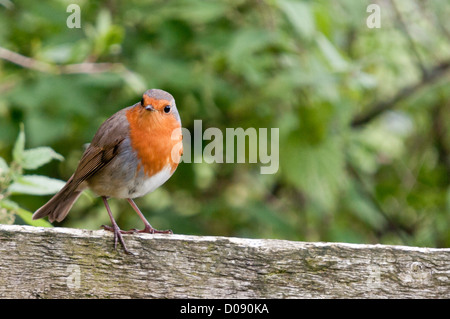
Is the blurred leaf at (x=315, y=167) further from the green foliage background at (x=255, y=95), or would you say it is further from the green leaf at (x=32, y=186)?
the green leaf at (x=32, y=186)

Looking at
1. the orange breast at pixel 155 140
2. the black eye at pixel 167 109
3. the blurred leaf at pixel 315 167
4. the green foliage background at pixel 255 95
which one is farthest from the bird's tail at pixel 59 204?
the blurred leaf at pixel 315 167

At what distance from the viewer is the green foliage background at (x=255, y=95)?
Answer: 3.85 m

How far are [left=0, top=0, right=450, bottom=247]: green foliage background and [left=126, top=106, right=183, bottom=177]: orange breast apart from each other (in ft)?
2.79

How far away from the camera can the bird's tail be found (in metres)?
2.77

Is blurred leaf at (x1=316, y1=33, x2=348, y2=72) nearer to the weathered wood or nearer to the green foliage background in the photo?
the green foliage background

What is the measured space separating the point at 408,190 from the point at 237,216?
1536mm

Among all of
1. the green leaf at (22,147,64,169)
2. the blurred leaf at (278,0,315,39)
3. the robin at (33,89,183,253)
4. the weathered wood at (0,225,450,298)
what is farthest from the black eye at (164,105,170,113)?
the blurred leaf at (278,0,315,39)

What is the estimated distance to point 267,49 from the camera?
13.6ft

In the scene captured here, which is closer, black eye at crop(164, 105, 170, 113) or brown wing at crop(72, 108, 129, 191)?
black eye at crop(164, 105, 170, 113)

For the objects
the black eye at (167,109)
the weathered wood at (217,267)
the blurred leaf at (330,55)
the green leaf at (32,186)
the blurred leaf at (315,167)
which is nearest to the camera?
the weathered wood at (217,267)

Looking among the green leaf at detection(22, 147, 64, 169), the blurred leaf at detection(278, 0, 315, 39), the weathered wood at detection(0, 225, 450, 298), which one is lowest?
the weathered wood at detection(0, 225, 450, 298)

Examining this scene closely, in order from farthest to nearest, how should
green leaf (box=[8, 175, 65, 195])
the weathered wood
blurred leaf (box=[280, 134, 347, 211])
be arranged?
blurred leaf (box=[280, 134, 347, 211]), green leaf (box=[8, 175, 65, 195]), the weathered wood

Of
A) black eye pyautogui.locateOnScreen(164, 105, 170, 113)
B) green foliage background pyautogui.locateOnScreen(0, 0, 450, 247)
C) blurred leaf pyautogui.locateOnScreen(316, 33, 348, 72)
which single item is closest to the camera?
black eye pyautogui.locateOnScreen(164, 105, 170, 113)

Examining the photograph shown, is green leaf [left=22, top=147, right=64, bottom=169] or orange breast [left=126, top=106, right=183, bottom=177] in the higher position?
orange breast [left=126, top=106, right=183, bottom=177]
